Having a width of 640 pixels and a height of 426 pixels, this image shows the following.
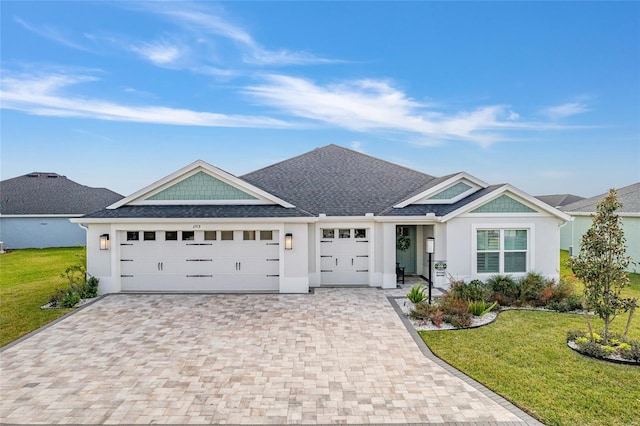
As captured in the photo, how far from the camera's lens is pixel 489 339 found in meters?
8.20

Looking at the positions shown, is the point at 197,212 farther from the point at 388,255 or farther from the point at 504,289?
the point at 504,289

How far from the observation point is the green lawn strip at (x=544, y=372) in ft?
17.3

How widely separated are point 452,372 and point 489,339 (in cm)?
224

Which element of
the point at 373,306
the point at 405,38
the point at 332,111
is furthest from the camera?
the point at 332,111

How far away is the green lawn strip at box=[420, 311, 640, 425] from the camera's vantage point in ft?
17.3

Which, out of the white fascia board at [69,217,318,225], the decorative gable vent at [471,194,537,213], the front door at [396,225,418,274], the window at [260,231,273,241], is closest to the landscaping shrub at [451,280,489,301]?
the decorative gable vent at [471,194,537,213]

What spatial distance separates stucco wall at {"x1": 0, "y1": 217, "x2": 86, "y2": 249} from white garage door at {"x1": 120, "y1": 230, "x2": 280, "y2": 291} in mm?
20215

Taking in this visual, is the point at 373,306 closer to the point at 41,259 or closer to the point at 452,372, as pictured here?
the point at 452,372

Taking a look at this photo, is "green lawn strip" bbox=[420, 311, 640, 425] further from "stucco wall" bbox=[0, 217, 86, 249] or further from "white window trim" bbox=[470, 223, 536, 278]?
"stucco wall" bbox=[0, 217, 86, 249]

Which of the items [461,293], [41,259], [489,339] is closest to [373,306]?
[461,293]

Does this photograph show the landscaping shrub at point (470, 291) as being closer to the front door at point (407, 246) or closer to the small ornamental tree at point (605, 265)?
the small ornamental tree at point (605, 265)

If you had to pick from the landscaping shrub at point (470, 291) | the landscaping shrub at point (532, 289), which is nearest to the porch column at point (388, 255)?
the landscaping shrub at point (470, 291)

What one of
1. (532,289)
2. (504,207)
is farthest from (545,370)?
(504,207)

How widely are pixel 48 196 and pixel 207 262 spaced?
25.9 metres
